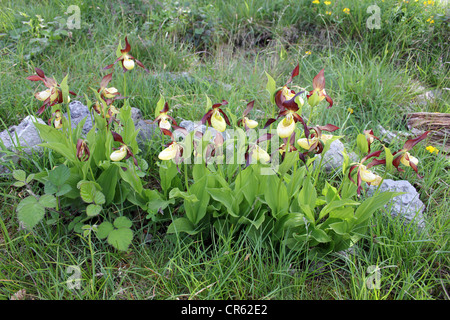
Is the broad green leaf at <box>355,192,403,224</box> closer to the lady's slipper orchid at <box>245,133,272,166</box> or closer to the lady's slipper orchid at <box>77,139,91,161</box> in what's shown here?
the lady's slipper orchid at <box>245,133,272,166</box>

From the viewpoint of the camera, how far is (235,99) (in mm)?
2688

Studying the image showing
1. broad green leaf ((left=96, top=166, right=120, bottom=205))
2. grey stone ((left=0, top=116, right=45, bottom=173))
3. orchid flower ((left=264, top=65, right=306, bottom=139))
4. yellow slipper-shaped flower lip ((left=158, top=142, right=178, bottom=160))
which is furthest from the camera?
grey stone ((left=0, top=116, right=45, bottom=173))

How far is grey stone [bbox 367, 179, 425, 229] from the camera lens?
177cm

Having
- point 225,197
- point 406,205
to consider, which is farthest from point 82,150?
point 406,205

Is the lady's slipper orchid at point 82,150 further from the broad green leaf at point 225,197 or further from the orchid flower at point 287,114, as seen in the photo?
the orchid flower at point 287,114

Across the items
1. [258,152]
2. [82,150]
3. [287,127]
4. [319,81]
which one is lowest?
[82,150]

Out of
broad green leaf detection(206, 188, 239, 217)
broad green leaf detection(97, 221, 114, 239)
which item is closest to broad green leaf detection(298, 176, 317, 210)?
broad green leaf detection(206, 188, 239, 217)

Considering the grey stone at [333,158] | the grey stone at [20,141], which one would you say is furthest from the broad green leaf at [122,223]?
the grey stone at [333,158]

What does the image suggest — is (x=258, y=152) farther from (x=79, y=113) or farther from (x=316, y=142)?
(x=79, y=113)

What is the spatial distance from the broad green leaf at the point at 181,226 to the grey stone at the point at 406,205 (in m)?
0.99

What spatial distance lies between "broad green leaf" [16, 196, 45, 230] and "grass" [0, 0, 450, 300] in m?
0.14

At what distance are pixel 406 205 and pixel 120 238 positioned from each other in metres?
1.46
